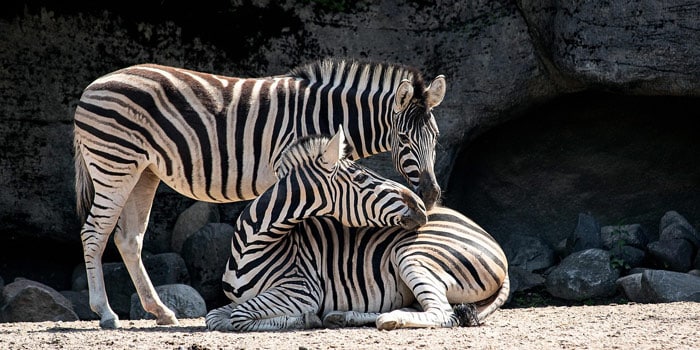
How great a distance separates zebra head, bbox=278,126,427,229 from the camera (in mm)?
8031

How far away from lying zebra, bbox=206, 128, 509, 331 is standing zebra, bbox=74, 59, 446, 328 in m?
0.77

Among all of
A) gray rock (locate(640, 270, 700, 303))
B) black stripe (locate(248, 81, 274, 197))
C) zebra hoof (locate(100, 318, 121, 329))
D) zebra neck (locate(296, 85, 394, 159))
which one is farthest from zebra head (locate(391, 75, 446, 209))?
gray rock (locate(640, 270, 700, 303))

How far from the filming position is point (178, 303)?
10.8 m

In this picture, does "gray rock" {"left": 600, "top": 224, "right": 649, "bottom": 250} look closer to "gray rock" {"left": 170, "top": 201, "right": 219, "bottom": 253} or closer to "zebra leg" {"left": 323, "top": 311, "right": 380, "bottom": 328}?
"gray rock" {"left": 170, "top": 201, "right": 219, "bottom": 253}

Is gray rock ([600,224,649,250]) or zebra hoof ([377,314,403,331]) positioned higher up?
gray rock ([600,224,649,250])

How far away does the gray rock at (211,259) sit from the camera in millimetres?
12078

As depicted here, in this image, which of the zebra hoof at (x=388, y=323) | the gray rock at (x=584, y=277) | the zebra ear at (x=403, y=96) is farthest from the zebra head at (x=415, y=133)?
the gray rock at (x=584, y=277)

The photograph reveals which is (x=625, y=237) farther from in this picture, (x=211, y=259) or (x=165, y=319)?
(x=165, y=319)

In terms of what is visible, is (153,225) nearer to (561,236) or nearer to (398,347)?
(561,236)

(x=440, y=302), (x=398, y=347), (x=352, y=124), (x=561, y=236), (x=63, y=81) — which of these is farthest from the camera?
(x=561, y=236)

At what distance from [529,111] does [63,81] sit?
5.58 m

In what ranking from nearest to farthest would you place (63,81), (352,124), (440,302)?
(440,302)
(352,124)
(63,81)

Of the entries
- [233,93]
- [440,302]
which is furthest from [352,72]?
[440,302]

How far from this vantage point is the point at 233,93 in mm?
9344
